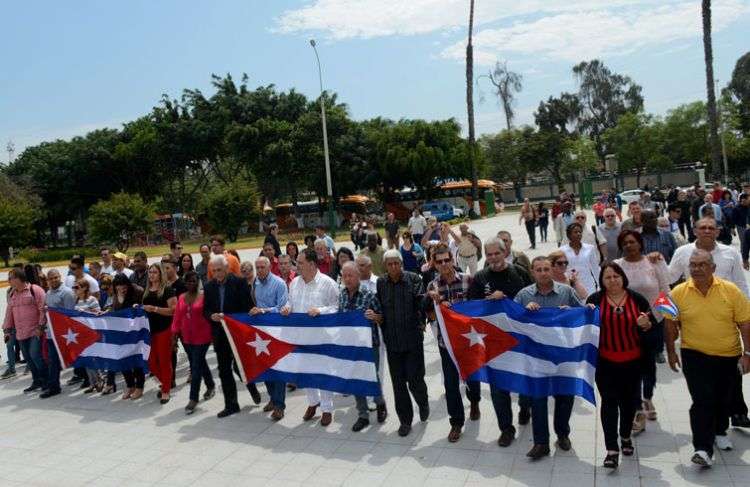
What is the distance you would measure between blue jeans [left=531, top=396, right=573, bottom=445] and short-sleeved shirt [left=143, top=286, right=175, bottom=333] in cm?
446

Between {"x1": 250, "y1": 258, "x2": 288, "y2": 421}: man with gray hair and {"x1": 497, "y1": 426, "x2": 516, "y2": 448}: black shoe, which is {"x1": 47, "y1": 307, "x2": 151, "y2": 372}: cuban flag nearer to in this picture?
{"x1": 250, "y1": 258, "x2": 288, "y2": 421}: man with gray hair

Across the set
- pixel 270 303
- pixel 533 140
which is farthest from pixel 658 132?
pixel 270 303

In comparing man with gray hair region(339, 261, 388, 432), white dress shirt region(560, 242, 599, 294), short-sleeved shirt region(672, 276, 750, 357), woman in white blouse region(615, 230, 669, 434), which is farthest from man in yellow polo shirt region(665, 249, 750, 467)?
man with gray hair region(339, 261, 388, 432)

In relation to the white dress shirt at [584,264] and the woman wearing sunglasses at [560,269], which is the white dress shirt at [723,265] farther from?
the white dress shirt at [584,264]

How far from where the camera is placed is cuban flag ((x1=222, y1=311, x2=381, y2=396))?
6.35 m

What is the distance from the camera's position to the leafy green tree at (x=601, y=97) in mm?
85188

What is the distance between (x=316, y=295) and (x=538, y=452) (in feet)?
8.89

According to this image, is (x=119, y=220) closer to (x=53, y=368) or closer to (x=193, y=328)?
(x=53, y=368)

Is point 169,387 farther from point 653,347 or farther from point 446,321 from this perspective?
point 653,347

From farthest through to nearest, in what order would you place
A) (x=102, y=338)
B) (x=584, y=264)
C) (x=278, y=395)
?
1. (x=102, y=338)
2. (x=584, y=264)
3. (x=278, y=395)

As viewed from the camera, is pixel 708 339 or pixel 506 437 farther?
pixel 506 437

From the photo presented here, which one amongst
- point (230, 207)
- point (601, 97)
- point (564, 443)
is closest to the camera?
point (564, 443)

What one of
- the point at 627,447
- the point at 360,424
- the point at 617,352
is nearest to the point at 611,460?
the point at 627,447

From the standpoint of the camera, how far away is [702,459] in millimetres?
4707
